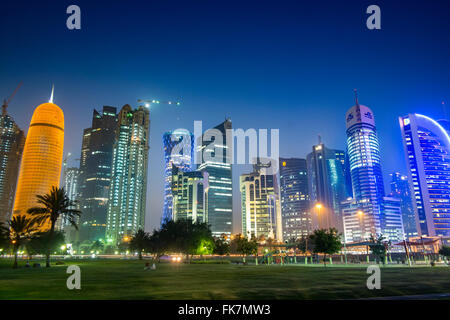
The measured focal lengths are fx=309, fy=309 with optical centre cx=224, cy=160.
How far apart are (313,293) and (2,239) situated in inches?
2512

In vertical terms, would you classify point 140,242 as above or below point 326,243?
above

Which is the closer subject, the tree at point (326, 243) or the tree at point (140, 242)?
the tree at point (326, 243)

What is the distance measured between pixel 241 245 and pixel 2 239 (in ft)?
166

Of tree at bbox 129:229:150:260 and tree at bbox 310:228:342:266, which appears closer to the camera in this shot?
tree at bbox 310:228:342:266

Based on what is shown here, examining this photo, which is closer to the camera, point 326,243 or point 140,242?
point 326,243

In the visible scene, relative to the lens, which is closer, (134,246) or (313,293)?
(313,293)
